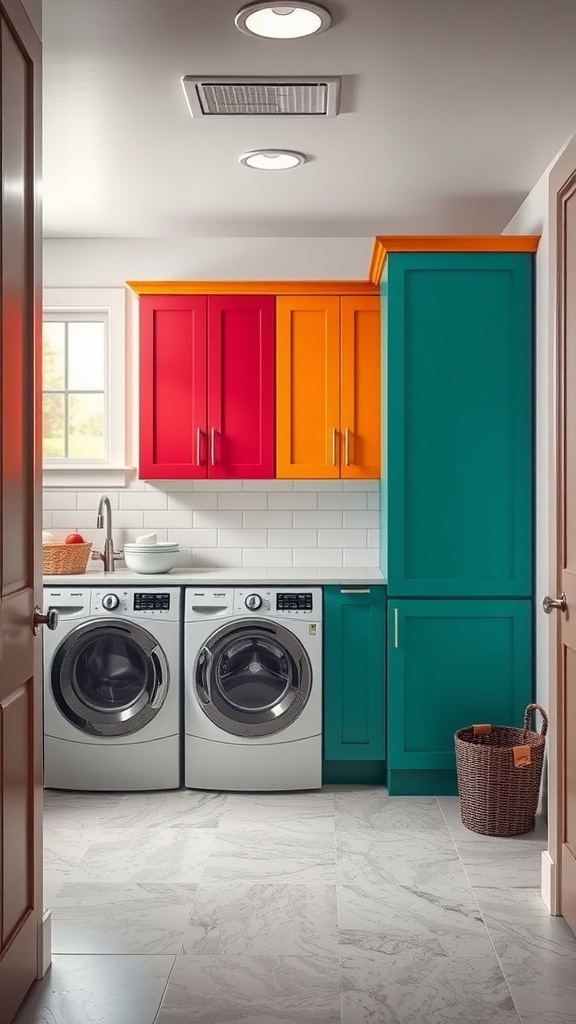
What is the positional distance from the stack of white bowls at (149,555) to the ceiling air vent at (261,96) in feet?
6.63

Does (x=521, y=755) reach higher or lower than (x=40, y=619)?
lower

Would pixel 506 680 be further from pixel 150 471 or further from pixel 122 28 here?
pixel 122 28

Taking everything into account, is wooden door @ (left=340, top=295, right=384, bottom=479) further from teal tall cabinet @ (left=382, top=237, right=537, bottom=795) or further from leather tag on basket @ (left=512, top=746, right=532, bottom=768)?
leather tag on basket @ (left=512, top=746, right=532, bottom=768)

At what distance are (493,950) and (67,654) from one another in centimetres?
225

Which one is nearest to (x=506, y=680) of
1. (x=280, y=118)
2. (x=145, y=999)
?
(x=145, y=999)

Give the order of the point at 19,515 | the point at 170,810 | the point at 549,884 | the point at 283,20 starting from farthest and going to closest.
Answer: the point at 170,810 < the point at 549,884 < the point at 283,20 < the point at 19,515

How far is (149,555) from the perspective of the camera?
4594 millimetres

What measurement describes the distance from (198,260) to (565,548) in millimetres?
2864

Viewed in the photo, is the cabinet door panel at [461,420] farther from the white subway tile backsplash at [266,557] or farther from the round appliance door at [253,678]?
the white subway tile backsplash at [266,557]

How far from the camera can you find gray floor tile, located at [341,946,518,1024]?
241cm

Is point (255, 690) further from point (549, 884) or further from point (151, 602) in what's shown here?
point (549, 884)

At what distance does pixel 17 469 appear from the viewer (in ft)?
7.56

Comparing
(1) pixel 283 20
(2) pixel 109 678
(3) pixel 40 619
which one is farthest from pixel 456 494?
(3) pixel 40 619

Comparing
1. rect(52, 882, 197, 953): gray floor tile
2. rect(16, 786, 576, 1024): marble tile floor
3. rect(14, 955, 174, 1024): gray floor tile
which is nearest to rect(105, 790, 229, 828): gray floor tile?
rect(16, 786, 576, 1024): marble tile floor
